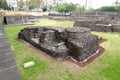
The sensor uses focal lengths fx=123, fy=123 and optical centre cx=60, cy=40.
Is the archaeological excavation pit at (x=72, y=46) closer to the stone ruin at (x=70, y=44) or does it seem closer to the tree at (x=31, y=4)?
the stone ruin at (x=70, y=44)

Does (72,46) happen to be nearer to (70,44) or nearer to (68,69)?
(70,44)

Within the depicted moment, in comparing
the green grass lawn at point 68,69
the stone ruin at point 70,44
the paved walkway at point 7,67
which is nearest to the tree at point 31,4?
the stone ruin at point 70,44

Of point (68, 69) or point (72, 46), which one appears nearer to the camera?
point (68, 69)

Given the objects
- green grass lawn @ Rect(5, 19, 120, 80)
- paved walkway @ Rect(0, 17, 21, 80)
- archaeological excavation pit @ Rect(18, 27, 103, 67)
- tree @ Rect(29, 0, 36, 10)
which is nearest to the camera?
paved walkway @ Rect(0, 17, 21, 80)

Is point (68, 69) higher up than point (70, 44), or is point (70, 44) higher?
point (70, 44)

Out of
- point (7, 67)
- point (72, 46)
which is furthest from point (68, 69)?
point (7, 67)

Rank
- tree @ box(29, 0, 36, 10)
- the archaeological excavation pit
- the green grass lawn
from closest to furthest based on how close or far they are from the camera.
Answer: the green grass lawn
the archaeological excavation pit
tree @ box(29, 0, 36, 10)

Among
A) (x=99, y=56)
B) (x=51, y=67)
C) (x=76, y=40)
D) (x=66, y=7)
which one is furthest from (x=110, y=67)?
(x=66, y=7)

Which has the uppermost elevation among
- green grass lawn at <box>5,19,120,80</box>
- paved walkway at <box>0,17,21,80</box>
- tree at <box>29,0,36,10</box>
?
tree at <box>29,0,36,10</box>

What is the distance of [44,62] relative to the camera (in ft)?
24.4

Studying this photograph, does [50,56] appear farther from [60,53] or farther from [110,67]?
[110,67]

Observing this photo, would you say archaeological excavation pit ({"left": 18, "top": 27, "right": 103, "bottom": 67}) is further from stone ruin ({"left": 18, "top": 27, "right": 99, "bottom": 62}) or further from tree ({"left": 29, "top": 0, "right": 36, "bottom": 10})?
tree ({"left": 29, "top": 0, "right": 36, "bottom": 10})

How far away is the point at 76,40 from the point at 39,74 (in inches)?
123

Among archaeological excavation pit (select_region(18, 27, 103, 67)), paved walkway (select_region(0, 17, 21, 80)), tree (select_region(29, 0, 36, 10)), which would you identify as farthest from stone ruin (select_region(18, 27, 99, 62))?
tree (select_region(29, 0, 36, 10))
